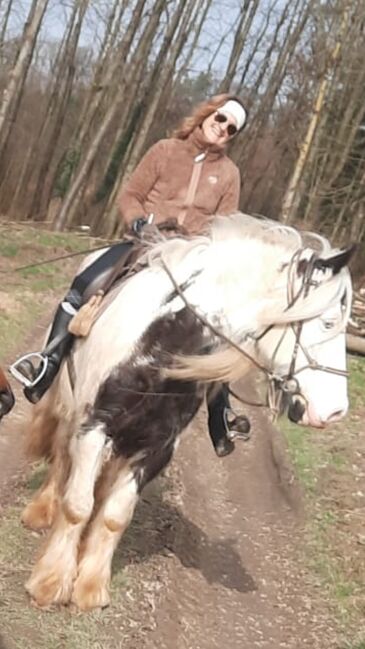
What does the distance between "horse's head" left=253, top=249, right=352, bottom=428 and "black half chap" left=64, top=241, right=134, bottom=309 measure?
3.38 ft

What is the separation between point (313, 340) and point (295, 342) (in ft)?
0.27

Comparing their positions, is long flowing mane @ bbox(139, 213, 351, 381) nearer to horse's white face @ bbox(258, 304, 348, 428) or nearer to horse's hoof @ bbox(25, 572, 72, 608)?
horse's white face @ bbox(258, 304, 348, 428)

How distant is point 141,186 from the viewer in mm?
5059

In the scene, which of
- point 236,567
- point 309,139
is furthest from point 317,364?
point 309,139

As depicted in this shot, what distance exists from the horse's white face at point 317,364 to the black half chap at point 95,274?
3.39 feet

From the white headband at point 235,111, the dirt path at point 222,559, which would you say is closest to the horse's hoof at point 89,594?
the dirt path at point 222,559

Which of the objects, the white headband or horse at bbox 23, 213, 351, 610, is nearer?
horse at bbox 23, 213, 351, 610

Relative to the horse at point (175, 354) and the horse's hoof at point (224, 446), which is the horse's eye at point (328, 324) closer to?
the horse at point (175, 354)

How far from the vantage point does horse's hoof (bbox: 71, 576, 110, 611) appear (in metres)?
4.40

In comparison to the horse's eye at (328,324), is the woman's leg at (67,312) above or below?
below

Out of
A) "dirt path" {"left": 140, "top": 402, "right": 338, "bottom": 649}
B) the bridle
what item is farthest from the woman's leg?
"dirt path" {"left": 140, "top": 402, "right": 338, "bottom": 649}

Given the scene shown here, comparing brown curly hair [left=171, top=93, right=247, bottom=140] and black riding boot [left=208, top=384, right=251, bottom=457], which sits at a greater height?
brown curly hair [left=171, top=93, right=247, bottom=140]

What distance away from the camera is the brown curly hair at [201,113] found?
4910 millimetres

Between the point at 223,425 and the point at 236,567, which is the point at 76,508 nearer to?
the point at 223,425
